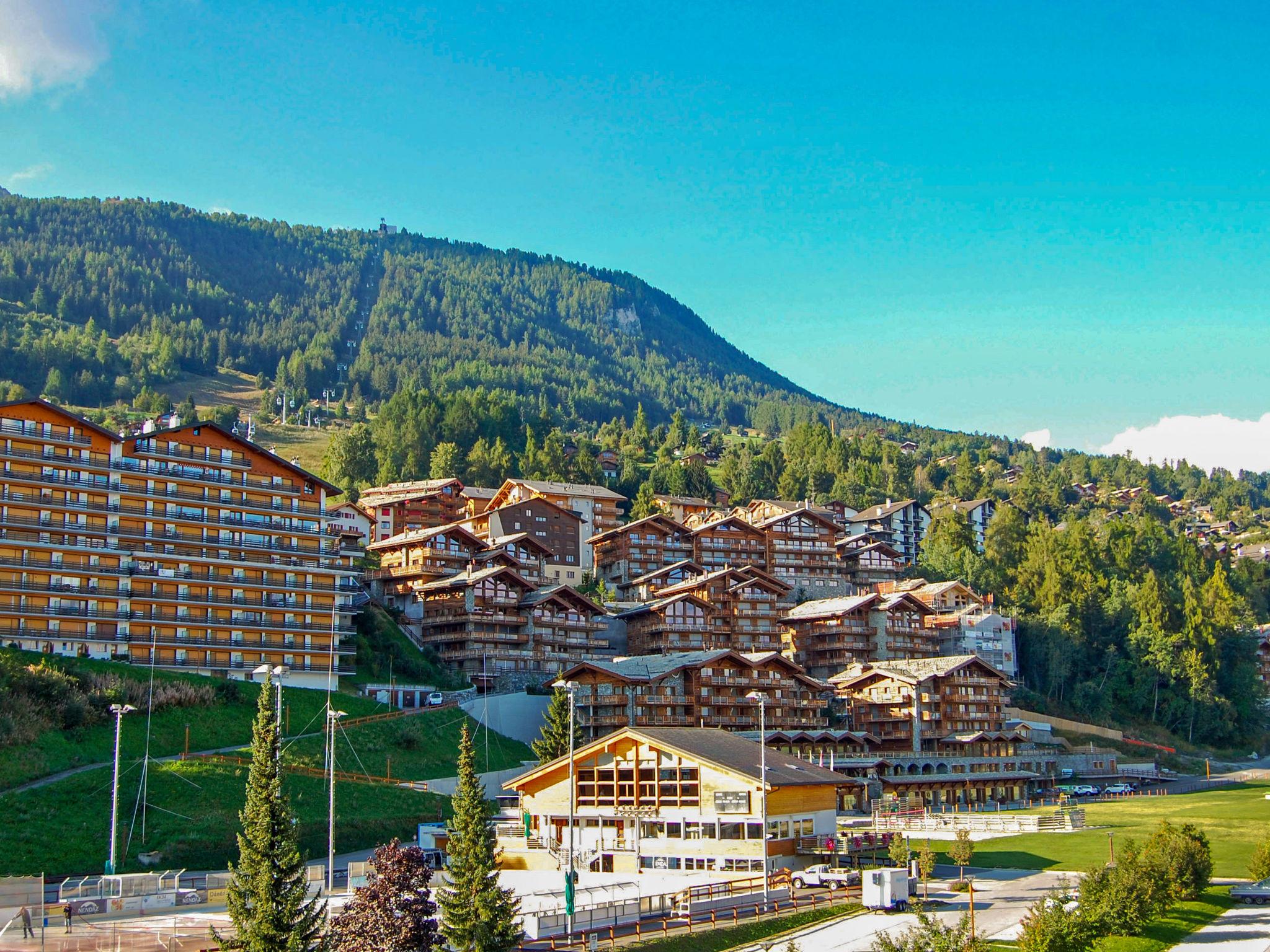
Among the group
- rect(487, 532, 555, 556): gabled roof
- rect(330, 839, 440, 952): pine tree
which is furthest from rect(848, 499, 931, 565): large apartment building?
rect(330, 839, 440, 952): pine tree

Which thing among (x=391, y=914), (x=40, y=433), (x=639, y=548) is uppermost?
(x=40, y=433)

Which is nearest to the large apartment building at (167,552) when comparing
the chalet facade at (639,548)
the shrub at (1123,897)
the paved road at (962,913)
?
the chalet facade at (639,548)

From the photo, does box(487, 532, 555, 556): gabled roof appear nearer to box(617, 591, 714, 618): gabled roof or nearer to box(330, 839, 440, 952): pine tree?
box(617, 591, 714, 618): gabled roof

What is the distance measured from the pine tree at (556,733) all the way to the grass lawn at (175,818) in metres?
8.02

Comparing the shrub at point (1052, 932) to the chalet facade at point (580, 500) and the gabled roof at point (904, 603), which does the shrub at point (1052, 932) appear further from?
the chalet facade at point (580, 500)

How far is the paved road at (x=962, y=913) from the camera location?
47.9 meters

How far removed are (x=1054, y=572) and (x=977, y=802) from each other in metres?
50.1

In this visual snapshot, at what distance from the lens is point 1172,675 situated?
14700cm

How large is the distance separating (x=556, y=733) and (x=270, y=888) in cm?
4489

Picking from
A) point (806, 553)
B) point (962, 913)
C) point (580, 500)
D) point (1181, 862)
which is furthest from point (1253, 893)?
point (580, 500)

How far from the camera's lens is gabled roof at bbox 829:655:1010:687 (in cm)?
11888

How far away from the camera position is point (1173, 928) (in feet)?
165

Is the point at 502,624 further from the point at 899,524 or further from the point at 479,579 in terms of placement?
the point at 899,524

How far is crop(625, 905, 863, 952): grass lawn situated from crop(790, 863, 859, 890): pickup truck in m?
4.42
